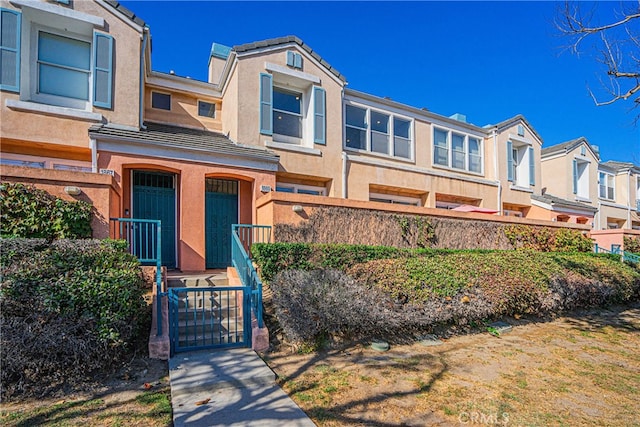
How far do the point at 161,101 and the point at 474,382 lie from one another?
1246cm

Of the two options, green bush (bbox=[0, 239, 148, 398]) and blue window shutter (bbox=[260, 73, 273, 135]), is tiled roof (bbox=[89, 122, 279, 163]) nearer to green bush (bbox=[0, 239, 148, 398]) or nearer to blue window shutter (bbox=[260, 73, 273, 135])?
blue window shutter (bbox=[260, 73, 273, 135])

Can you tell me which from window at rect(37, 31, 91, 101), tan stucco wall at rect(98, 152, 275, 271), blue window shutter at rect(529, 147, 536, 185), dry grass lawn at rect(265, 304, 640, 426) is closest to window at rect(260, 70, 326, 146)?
tan stucco wall at rect(98, 152, 275, 271)

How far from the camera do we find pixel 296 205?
8875mm

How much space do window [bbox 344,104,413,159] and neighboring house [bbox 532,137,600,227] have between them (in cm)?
1025

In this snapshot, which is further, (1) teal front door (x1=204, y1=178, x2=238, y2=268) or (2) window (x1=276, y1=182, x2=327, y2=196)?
(2) window (x1=276, y1=182, x2=327, y2=196)

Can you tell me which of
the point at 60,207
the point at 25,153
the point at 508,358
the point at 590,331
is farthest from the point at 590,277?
the point at 25,153

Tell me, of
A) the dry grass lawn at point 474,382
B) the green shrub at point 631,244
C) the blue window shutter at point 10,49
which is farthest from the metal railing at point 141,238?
the green shrub at point 631,244

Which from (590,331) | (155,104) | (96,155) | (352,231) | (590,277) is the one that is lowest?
(590,331)

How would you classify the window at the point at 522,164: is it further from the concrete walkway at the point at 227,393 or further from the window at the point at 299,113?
the concrete walkway at the point at 227,393

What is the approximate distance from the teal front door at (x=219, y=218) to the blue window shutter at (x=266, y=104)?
209cm

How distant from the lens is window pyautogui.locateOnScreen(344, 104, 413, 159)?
1409 cm

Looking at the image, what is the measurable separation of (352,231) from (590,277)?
735 centimetres

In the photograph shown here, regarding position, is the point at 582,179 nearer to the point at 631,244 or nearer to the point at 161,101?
the point at 631,244

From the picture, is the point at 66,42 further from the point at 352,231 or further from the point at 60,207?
the point at 352,231
